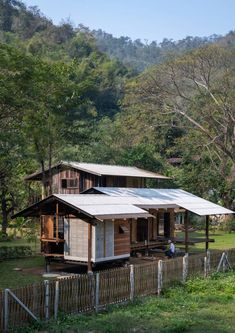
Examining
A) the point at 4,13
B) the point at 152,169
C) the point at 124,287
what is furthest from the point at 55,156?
the point at 4,13

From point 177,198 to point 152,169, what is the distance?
20.3m

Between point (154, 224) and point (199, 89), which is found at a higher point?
point (199, 89)

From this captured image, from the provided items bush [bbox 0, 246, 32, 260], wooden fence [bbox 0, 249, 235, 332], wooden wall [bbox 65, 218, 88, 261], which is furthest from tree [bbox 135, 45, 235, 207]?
wooden fence [bbox 0, 249, 235, 332]

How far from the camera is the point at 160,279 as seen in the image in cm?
1836

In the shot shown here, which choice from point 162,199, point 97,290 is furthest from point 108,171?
point 97,290

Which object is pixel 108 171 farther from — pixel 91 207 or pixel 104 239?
pixel 91 207

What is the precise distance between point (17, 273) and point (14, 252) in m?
5.45

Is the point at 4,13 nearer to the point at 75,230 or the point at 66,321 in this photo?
the point at 75,230

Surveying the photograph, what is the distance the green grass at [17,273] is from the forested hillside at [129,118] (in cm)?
443

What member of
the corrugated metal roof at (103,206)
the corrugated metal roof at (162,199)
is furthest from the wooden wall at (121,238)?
the corrugated metal roof at (162,199)

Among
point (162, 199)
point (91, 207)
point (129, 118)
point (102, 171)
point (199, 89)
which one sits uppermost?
point (199, 89)

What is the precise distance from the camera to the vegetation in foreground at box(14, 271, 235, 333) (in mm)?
13459

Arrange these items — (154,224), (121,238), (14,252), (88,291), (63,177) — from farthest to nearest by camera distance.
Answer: (63,177)
(154,224)
(14,252)
(121,238)
(88,291)

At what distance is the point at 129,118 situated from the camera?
47.8 m
